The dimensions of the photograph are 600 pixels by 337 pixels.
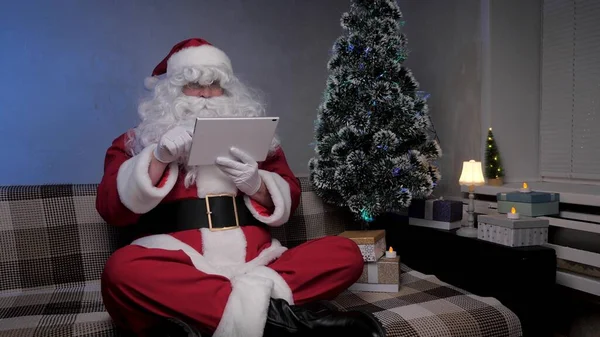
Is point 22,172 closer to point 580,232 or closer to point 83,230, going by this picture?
point 83,230

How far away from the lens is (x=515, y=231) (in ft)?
5.47

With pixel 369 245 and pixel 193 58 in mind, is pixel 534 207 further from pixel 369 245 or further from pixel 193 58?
pixel 193 58

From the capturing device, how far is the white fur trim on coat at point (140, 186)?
1.41m

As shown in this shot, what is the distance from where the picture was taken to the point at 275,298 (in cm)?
133

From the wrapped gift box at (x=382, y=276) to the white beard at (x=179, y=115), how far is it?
0.72 m

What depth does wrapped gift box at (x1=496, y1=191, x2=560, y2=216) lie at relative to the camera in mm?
1875

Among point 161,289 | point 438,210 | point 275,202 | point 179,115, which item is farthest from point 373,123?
point 161,289

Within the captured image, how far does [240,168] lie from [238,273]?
33cm

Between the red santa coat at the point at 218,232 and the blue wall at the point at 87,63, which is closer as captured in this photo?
the red santa coat at the point at 218,232

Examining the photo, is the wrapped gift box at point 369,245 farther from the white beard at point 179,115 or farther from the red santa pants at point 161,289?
the white beard at point 179,115

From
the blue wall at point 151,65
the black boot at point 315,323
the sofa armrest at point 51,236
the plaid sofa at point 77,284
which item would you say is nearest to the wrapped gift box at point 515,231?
the plaid sofa at point 77,284

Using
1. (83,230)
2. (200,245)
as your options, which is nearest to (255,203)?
(200,245)

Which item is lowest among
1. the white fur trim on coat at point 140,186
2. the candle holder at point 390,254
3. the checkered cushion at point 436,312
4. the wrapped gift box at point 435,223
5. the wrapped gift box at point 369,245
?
the checkered cushion at point 436,312

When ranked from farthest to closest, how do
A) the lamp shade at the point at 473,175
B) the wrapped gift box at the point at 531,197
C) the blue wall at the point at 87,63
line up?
the blue wall at the point at 87,63
the lamp shade at the point at 473,175
the wrapped gift box at the point at 531,197
